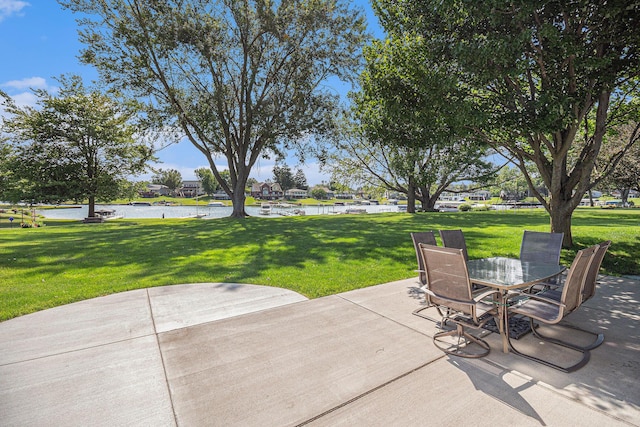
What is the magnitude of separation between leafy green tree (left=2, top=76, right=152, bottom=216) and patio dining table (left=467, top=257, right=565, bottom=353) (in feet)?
80.8

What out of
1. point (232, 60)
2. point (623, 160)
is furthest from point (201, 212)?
point (623, 160)

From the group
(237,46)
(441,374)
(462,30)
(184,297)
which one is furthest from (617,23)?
(237,46)

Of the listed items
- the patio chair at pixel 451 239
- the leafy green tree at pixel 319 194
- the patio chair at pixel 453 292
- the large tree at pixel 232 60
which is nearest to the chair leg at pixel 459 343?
the patio chair at pixel 453 292

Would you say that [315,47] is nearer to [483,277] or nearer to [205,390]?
[483,277]

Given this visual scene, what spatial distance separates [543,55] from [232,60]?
1859 cm

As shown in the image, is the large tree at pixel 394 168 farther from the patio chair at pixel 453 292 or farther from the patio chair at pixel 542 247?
the patio chair at pixel 453 292

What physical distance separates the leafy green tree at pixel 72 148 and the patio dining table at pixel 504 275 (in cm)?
2463

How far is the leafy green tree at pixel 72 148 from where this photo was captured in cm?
2461

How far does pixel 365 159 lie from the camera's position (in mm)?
29625

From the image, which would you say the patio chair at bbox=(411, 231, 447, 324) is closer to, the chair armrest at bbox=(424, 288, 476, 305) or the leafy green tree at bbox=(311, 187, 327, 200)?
the chair armrest at bbox=(424, 288, 476, 305)

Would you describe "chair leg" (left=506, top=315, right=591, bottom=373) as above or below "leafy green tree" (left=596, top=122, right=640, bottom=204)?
below

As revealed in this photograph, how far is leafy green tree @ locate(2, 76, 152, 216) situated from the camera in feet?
80.7

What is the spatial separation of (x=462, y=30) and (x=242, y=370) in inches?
323

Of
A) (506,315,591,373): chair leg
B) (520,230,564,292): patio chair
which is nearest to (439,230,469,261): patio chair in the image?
(520,230,564,292): patio chair
